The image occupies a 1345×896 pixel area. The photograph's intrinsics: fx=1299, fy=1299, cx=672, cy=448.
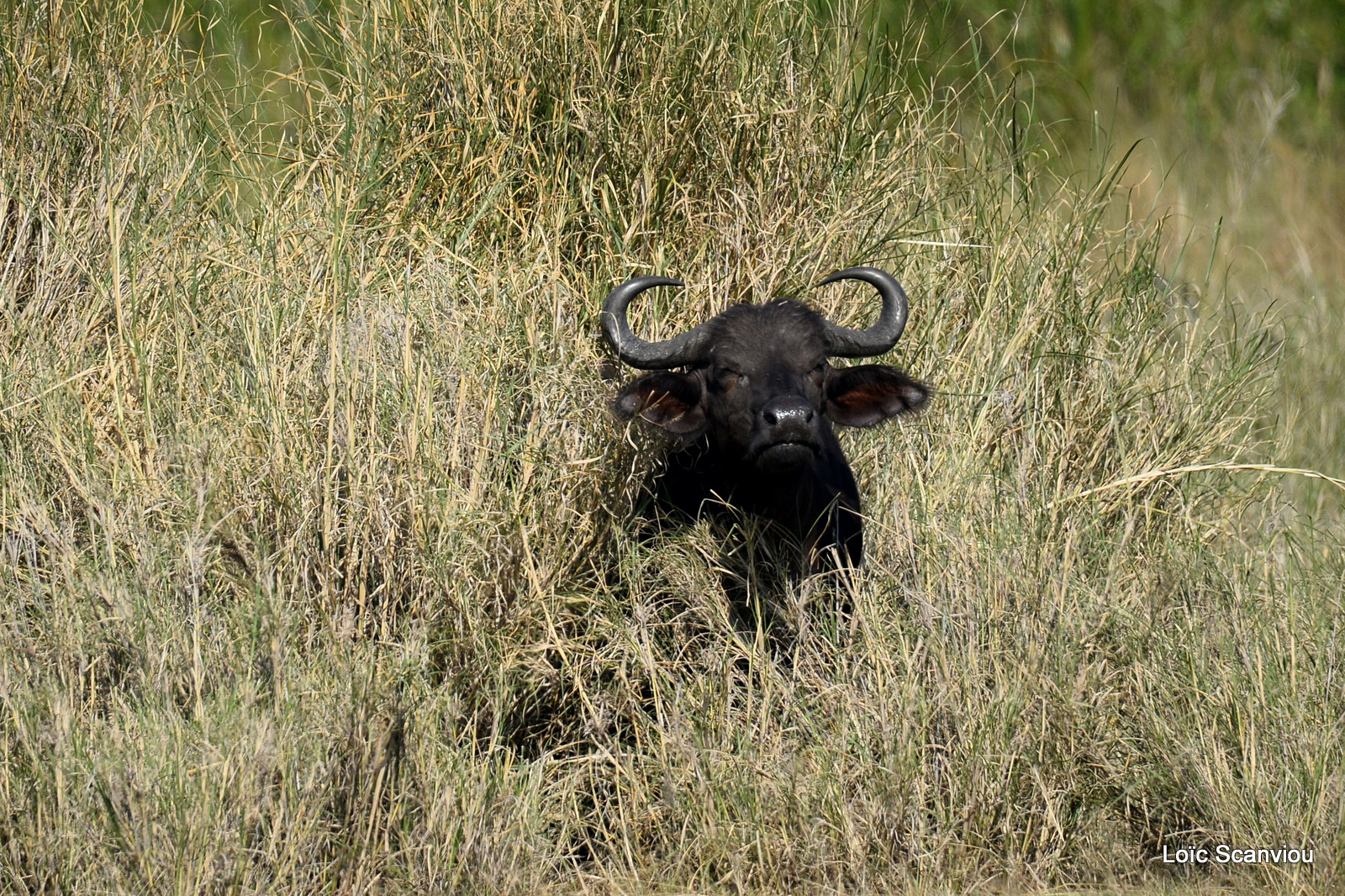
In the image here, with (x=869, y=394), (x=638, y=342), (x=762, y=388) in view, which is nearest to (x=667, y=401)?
(x=638, y=342)

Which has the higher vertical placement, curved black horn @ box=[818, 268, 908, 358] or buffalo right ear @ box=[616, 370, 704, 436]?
curved black horn @ box=[818, 268, 908, 358]

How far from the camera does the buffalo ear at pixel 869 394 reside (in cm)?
511

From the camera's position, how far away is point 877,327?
16.7 feet

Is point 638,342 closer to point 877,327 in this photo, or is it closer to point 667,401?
point 667,401

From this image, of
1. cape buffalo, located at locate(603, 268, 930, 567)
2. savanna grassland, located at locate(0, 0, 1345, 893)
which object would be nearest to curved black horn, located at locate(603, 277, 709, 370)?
cape buffalo, located at locate(603, 268, 930, 567)

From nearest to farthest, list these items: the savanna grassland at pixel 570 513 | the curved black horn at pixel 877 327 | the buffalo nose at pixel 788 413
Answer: the savanna grassland at pixel 570 513 → the buffalo nose at pixel 788 413 → the curved black horn at pixel 877 327

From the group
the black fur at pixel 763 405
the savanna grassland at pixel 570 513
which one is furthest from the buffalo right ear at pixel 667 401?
the savanna grassland at pixel 570 513

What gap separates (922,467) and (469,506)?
1.90 metres

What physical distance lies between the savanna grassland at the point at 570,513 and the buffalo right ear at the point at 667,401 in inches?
4.2

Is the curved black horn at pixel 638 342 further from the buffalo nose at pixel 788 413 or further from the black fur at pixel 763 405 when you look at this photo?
the buffalo nose at pixel 788 413

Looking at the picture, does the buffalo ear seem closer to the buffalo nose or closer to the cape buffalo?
the cape buffalo

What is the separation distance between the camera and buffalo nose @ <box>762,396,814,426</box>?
4496mm

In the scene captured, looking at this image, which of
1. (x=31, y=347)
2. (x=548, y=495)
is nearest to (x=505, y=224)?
(x=548, y=495)

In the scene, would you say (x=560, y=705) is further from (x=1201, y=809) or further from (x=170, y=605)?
(x=1201, y=809)
